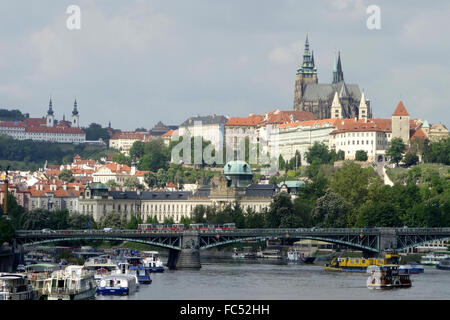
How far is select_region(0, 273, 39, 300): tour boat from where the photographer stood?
217ft

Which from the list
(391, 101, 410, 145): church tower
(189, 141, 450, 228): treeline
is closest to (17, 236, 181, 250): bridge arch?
(189, 141, 450, 228): treeline

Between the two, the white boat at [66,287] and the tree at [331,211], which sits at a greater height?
the tree at [331,211]

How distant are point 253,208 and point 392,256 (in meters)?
65.9

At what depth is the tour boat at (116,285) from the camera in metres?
78.9

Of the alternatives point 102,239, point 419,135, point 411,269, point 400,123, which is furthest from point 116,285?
point 400,123

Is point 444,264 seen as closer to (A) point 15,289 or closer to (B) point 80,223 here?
(B) point 80,223

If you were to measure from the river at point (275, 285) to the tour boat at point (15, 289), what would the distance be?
9153mm

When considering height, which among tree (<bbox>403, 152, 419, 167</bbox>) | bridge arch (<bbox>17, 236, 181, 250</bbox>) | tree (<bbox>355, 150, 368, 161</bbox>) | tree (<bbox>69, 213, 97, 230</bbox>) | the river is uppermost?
tree (<bbox>355, 150, 368, 161</bbox>)

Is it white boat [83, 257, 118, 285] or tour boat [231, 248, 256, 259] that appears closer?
white boat [83, 257, 118, 285]

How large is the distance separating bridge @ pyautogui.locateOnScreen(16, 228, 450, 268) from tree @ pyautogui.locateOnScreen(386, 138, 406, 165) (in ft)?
252

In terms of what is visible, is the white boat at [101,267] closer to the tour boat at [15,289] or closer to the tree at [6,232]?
the tree at [6,232]

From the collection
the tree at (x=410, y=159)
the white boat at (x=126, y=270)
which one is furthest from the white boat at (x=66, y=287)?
the tree at (x=410, y=159)

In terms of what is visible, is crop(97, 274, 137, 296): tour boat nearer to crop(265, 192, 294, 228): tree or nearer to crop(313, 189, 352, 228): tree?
crop(265, 192, 294, 228): tree

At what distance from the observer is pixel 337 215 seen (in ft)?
454
